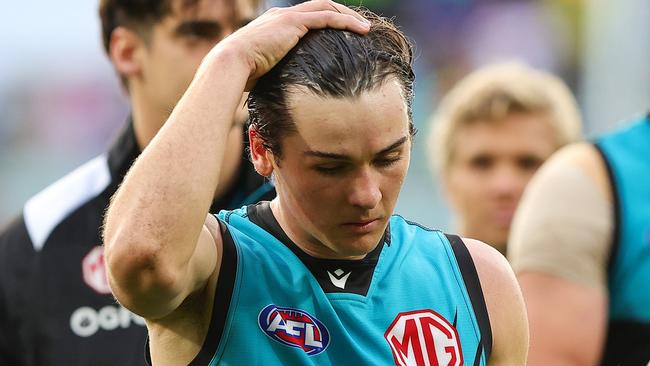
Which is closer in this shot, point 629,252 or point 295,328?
point 295,328

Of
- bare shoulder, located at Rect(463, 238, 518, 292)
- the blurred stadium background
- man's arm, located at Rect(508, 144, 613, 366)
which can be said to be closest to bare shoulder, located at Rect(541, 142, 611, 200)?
man's arm, located at Rect(508, 144, 613, 366)

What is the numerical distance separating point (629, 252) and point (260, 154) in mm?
1473

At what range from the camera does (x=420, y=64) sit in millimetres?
11930

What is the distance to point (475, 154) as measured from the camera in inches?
230

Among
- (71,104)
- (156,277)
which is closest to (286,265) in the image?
(156,277)

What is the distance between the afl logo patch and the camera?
8.34 feet

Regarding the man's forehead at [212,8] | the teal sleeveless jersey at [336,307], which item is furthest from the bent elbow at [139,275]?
the man's forehead at [212,8]

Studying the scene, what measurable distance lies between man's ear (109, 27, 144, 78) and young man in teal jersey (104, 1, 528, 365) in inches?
69.9

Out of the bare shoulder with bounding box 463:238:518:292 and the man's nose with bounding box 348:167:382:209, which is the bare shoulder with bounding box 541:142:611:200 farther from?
the man's nose with bounding box 348:167:382:209

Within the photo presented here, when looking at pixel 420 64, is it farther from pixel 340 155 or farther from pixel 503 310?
pixel 340 155

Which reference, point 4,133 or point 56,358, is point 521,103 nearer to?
point 56,358

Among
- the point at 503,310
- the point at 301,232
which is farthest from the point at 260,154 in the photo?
the point at 503,310

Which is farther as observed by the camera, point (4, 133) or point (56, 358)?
point (4, 133)

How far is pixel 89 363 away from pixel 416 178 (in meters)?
8.36
